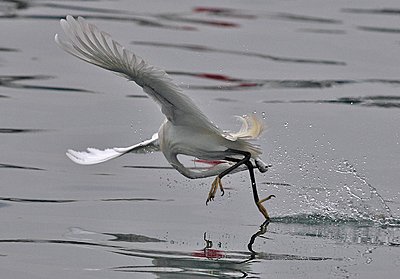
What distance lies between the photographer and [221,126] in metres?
9.09

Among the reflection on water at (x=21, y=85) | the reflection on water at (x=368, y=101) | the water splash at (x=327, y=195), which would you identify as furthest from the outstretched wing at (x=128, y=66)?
the reflection on water at (x=21, y=85)

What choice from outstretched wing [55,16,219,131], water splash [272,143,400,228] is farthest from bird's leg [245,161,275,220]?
outstretched wing [55,16,219,131]

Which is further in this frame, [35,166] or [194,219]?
[35,166]

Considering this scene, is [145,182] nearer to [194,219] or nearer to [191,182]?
[191,182]

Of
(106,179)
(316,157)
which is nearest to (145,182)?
(106,179)

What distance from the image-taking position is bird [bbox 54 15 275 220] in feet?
18.6

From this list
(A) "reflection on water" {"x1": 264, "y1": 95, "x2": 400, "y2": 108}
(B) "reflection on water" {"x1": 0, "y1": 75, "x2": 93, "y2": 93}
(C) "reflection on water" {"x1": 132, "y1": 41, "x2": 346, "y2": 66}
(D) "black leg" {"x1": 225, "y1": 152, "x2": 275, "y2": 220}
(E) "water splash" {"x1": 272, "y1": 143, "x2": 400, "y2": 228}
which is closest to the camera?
(D) "black leg" {"x1": 225, "y1": 152, "x2": 275, "y2": 220}

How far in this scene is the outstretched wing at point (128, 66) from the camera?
18.2 feet

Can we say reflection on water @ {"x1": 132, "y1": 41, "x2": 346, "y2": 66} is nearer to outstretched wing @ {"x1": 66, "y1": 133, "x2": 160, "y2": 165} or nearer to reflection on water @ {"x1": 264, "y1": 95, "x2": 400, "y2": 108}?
reflection on water @ {"x1": 264, "y1": 95, "x2": 400, "y2": 108}

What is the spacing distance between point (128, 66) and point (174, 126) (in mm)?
657

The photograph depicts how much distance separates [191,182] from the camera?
7.87 metres

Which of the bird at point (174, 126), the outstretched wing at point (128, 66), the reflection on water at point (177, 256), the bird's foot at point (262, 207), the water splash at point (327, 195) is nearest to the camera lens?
the outstretched wing at point (128, 66)

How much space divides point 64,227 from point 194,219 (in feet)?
Answer: 2.49

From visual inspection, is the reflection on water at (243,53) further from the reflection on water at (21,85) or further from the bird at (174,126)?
the bird at (174,126)
